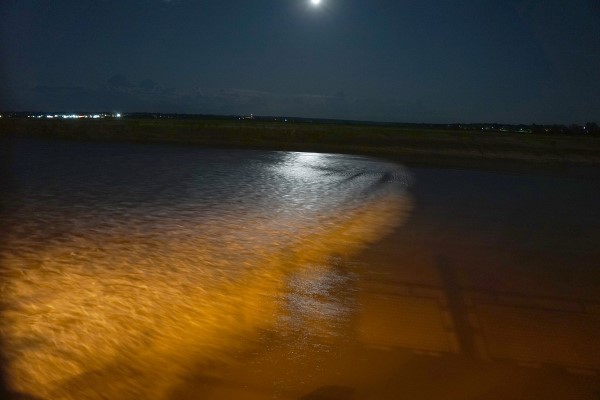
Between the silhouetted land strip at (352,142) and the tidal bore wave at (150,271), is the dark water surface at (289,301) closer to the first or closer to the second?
the tidal bore wave at (150,271)

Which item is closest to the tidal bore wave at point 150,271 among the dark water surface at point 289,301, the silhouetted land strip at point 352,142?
the dark water surface at point 289,301

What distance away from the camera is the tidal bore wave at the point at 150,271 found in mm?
4406

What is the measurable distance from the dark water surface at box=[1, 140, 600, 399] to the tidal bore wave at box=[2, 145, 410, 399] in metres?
0.03

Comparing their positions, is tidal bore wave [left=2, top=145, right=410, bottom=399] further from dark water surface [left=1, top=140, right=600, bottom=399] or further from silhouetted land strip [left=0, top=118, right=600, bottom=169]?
silhouetted land strip [left=0, top=118, right=600, bottom=169]

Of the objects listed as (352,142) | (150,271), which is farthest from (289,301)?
(352,142)

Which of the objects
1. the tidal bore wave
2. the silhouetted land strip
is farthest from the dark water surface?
the silhouetted land strip

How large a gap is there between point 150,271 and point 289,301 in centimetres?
214

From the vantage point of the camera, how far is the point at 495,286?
23.0 ft

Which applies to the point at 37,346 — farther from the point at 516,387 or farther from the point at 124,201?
the point at 124,201

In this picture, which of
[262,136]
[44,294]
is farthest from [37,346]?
[262,136]

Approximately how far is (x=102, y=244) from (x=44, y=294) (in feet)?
8.00

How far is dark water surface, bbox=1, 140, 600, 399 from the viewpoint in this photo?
429cm

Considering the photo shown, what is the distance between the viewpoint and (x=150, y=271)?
273 inches

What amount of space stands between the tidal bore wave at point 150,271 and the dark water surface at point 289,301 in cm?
3
